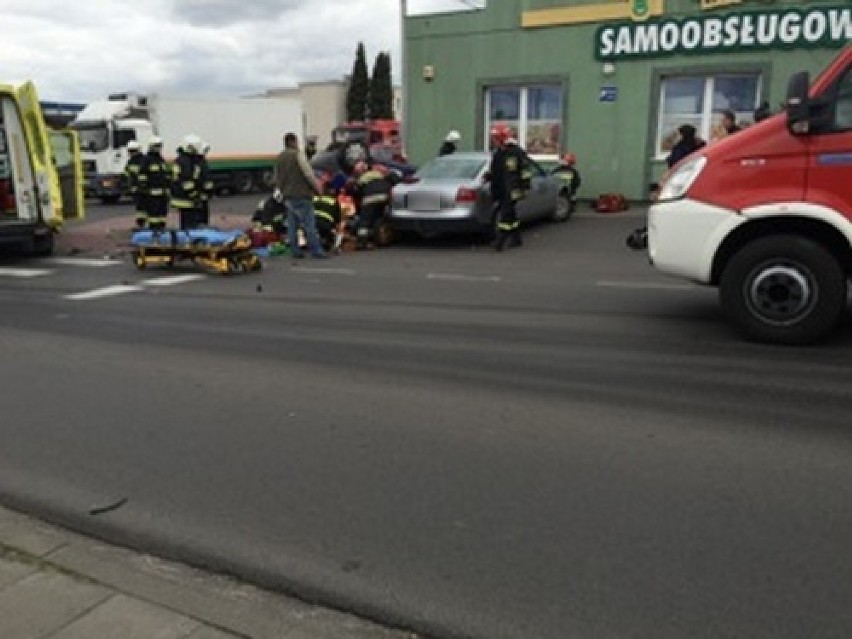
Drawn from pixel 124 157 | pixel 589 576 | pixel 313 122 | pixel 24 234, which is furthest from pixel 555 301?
pixel 313 122

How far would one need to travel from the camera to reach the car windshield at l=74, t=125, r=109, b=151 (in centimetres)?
2669

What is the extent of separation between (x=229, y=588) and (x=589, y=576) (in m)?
1.36

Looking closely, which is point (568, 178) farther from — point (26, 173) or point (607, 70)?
point (26, 173)

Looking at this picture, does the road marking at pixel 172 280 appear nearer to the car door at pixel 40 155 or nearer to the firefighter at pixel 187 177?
the firefighter at pixel 187 177

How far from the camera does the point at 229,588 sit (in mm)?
3217

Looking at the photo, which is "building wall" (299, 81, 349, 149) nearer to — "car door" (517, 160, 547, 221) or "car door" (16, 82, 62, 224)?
"car door" (517, 160, 547, 221)

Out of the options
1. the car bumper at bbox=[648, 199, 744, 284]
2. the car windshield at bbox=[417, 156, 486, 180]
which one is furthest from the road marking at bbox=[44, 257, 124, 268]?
the car bumper at bbox=[648, 199, 744, 284]

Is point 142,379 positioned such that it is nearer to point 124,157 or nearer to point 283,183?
point 283,183

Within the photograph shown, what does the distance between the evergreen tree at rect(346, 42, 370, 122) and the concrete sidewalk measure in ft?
213

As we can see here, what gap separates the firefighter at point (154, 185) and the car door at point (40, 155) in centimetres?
163

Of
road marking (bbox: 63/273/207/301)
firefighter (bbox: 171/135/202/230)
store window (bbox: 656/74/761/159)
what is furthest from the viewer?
store window (bbox: 656/74/761/159)

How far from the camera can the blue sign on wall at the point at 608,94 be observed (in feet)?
61.5

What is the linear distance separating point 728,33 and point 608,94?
108 inches

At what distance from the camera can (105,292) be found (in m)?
10.2
